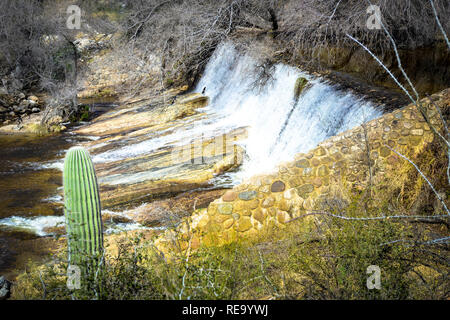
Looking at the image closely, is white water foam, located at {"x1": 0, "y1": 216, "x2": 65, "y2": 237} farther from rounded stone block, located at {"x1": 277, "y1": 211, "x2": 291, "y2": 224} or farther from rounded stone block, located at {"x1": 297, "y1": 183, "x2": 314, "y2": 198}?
rounded stone block, located at {"x1": 297, "y1": 183, "x2": 314, "y2": 198}

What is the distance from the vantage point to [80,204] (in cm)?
380

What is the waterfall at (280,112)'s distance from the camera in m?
7.49

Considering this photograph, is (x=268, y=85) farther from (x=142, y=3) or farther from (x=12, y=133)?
(x=12, y=133)

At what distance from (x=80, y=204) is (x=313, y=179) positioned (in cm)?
252

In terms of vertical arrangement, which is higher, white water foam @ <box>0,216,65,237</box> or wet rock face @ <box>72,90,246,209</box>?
wet rock face @ <box>72,90,246,209</box>

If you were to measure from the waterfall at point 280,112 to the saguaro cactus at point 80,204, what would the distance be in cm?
298

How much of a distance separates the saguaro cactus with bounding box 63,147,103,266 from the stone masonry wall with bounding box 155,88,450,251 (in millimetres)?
830

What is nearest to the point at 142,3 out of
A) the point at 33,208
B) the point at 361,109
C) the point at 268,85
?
the point at 268,85

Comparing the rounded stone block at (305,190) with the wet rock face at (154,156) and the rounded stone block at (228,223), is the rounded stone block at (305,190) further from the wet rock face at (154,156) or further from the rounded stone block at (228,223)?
the wet rock face at (154,156)

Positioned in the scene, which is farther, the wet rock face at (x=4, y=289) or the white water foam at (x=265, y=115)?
the white water foam at (x=265, y=115)
